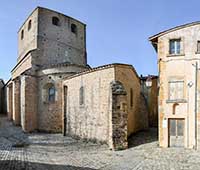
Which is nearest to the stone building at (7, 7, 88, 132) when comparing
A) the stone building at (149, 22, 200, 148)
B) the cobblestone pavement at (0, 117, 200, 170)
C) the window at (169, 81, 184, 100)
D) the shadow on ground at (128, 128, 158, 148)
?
the cobblestone pavement at (0, 117, 200, 170)

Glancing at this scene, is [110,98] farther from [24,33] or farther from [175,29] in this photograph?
[24,33]

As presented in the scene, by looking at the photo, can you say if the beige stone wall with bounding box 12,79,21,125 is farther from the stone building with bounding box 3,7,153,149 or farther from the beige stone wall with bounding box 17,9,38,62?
the beige stone wall with bounding box 17,9,38,62

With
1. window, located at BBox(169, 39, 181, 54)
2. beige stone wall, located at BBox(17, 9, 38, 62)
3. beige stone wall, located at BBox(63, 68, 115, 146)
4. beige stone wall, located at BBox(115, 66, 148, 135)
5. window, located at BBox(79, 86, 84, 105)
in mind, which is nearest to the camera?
window, located at BBox(169, 39, 181, 54)

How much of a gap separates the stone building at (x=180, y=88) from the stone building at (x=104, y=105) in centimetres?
282

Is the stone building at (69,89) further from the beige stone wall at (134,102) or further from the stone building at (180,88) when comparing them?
the stone building at (180,88)

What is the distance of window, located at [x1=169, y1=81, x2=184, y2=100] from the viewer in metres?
17.9

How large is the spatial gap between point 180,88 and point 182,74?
961 mm

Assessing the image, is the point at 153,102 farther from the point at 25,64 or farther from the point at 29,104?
the point at 25,64

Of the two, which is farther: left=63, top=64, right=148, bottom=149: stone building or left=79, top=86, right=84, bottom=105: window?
left=79, top=86, right=84, bottom=105: window

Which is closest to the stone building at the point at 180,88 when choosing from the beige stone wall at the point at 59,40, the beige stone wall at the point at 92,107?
the beige stone wall at the point at 92,107

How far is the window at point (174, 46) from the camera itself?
18.4 metres

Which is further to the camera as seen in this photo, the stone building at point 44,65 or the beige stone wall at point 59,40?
the beige stone wall at point 59,40

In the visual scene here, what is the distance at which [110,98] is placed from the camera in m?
18.1

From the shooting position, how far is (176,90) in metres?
18.0
